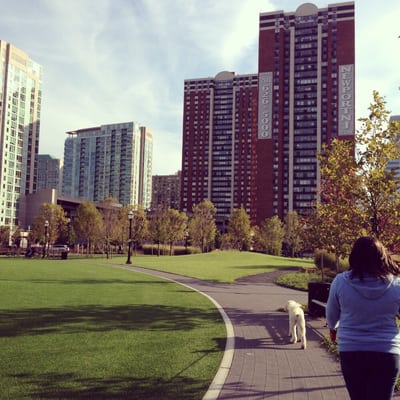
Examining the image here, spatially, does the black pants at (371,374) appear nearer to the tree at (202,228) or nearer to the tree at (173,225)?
the tree at (173,225)

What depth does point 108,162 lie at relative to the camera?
180375mm

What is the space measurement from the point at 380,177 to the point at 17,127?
12741 cm

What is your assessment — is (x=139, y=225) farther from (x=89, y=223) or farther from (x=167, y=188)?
(x=167, y=188)

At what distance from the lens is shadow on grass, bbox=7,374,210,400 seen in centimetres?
538

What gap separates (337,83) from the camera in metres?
116

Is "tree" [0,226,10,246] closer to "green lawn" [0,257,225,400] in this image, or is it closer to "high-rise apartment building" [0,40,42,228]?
"high-rise apartment building" [0,40,42,228]

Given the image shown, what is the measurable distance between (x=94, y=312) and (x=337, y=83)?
11755cm

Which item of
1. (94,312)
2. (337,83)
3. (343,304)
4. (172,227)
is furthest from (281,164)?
(343,304)

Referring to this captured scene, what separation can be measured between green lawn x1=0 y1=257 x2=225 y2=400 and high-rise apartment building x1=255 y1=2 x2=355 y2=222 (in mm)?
101435

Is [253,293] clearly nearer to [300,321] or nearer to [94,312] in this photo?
[94,312]

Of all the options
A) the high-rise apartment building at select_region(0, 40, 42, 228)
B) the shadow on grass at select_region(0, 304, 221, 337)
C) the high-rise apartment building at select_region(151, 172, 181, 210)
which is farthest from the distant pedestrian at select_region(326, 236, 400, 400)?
the high-rise apartment building at select_region(151, 172, 181, 210)

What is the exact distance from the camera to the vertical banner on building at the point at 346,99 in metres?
113

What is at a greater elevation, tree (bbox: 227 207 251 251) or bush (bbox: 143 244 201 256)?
tree (bbox: 227 207 251 251)

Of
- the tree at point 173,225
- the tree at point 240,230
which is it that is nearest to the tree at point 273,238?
the tree at point 240,230
